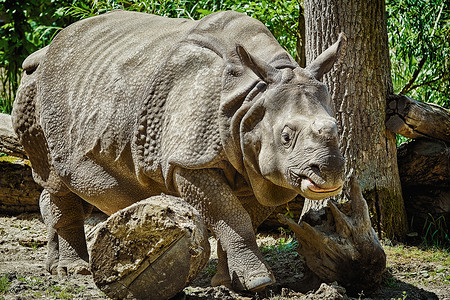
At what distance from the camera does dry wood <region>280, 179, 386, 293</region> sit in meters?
4.45

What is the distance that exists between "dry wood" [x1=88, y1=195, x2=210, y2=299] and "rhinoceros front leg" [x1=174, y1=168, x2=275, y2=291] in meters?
0.41

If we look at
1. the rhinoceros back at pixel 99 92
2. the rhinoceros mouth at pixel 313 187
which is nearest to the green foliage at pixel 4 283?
the rhinoceros back at pixel 99 92

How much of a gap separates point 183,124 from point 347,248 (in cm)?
130

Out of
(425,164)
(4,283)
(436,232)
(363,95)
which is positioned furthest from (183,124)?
(436,232)

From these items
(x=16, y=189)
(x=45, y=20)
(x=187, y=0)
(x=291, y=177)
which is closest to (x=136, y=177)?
(x=291, y=177)

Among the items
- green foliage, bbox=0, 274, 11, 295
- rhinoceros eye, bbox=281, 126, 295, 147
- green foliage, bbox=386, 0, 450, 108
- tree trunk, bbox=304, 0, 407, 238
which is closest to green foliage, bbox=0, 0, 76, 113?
green foliage, bbox=386, 0, 450, 108

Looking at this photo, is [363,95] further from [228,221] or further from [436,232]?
[228,221]

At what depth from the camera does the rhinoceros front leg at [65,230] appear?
565 cm

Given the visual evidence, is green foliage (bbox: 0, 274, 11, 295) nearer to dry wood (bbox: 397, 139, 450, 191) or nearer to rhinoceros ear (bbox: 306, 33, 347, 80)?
rhinoceros ear (bbox: 306, 33, 347, 80)

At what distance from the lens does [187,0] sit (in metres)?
8.07

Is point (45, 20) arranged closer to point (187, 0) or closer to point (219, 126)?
point (187, 0)

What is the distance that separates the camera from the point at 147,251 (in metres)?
3.91

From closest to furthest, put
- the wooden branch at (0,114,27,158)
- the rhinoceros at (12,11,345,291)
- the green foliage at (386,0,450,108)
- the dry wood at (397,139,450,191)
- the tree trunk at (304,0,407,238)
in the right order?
the rhinoceros at (12,11,345,291) → the tree trunk at (304,0,407,238) → the dry wood at (397,139,450,191) → the wooden branch at (0,114,27,158) → the green foliage at (386,0,450,108)

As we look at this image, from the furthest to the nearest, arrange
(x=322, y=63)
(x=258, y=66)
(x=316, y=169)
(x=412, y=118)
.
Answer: (x=412, y=118) < (x=322, y=63) < (x=258, y=66) < (x=316, y=169)
